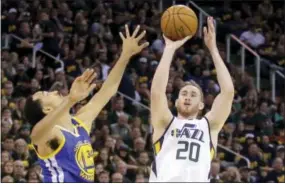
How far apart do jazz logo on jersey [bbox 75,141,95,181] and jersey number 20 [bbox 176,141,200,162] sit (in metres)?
0.89

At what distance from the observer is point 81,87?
8.20m

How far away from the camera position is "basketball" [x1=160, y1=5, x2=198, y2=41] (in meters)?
8.91

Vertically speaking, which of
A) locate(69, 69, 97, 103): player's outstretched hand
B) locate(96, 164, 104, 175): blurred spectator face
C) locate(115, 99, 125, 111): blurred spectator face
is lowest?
locate(96, 164, 104, 175): blurred spectator face

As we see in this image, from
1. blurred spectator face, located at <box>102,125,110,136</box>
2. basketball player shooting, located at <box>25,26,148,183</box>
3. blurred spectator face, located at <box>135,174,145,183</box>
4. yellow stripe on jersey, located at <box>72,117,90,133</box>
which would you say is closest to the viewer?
basketball player shooting, located at <box>25,26,148,183</box>

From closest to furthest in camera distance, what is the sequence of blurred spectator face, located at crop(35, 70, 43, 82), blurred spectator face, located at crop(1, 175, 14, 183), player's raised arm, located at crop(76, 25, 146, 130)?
player's raised arm, located at crop(76, 25, 146, 130) < blurred spectator face, located at crop(1, 175, 14, 183) < blurred spectator face, located at crop(35, 70, 43, 82)

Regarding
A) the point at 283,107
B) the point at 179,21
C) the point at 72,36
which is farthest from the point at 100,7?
the point at 179,21

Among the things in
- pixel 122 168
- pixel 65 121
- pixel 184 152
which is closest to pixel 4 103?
pixel 122 168

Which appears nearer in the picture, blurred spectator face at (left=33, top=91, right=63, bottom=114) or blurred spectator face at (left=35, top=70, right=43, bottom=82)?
blurred spectator face at (left=33, top=91, right=63, bottom=114)

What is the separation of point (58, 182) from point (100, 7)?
38.6 ft

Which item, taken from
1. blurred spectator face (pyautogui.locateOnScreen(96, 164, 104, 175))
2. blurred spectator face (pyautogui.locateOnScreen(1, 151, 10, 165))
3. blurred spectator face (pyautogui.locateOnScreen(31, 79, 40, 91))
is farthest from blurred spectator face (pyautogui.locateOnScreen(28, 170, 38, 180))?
blurred spectator face (pyautogui.locateOnScreen(31, 79, 40, 91))

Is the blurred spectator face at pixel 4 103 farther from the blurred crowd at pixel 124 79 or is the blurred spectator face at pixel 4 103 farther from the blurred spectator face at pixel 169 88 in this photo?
the blurred spectator face at pixel 169 88

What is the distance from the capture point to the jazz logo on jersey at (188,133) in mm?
8430

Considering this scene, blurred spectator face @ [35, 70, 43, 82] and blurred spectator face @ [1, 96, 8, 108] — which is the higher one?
blurred spectator face @ [35, 70, 43, 82]

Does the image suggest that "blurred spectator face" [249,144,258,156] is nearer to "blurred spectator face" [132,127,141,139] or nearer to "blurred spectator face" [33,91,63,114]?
"blurred spectator face" [132,127,141,139]
